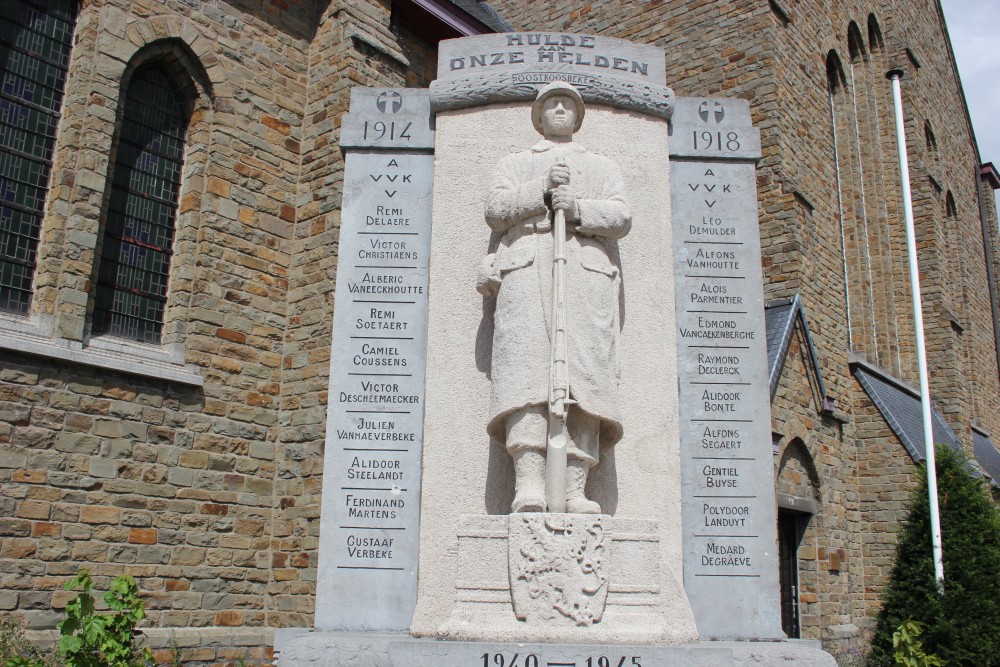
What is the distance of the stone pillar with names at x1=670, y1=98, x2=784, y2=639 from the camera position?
586cm

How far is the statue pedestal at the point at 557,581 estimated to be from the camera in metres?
4.65

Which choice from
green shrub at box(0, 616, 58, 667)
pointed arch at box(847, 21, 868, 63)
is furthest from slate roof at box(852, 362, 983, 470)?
green shrub at box(0, 616, 58, 667)

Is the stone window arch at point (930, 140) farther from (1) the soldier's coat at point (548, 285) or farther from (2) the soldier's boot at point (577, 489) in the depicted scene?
(2) the soldier's boot at point (577, 489)

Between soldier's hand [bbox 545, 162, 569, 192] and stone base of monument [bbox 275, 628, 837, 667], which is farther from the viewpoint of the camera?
soldier's hand [bbox 545, 162, 569, 192]

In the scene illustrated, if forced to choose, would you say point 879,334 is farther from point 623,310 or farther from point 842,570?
point 623,310

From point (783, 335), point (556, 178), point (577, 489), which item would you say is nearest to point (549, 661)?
point (577, 489)

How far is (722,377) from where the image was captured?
246 inches

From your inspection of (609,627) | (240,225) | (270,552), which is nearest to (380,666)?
(609,627)

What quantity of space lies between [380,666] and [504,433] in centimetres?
146

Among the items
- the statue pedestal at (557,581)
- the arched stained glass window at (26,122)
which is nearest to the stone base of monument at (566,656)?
the statue pedestal at (557,581)

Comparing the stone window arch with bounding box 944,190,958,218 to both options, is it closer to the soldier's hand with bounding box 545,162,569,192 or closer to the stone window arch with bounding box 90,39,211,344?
the stone window arch with bounding box 90,39,211,344

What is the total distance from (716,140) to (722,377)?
1682 mm

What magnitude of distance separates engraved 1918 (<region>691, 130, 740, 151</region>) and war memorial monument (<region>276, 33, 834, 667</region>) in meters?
0.02

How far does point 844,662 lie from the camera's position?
14758 millimetres
